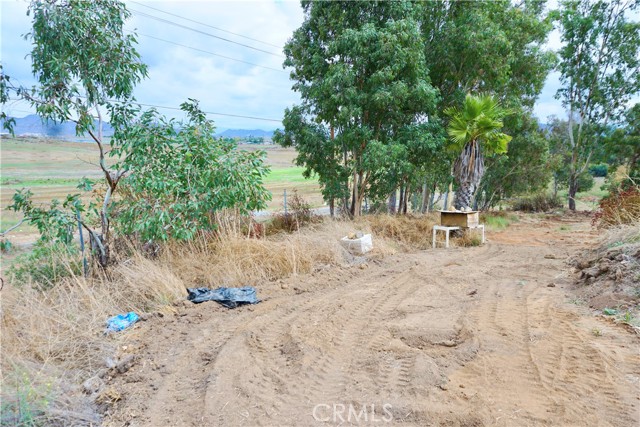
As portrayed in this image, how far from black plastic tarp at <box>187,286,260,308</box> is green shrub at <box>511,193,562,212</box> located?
17.5m

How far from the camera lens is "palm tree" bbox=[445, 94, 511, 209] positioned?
8555 millimetres

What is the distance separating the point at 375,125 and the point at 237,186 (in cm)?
535

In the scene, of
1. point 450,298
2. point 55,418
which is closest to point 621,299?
point 450,298

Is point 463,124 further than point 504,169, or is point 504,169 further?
point 504,169

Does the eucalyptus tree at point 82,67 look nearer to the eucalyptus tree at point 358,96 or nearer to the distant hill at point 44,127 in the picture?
the distant hill at point 44,127

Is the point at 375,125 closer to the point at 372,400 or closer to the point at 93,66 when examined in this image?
the point at 93,66

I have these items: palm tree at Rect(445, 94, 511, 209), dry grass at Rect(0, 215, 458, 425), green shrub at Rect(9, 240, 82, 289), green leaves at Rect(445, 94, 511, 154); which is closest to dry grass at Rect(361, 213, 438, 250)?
dry grass at Rect(0, 215, 458, 425)

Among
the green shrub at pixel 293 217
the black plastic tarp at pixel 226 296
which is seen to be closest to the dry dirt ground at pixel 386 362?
the black plastic tarp at pixel 226 296

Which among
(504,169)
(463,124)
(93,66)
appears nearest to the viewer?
(93,66)

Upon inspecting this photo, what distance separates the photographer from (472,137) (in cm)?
886

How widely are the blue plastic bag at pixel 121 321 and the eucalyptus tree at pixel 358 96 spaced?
223 inches

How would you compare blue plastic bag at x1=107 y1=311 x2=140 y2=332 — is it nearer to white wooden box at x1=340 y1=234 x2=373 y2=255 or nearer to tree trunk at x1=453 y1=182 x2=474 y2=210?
white wooden box at x1=340 y1=234 x2=373 y2=255

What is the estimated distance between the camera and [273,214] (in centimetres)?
980

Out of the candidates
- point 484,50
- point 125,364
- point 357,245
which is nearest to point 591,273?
point 357,245
